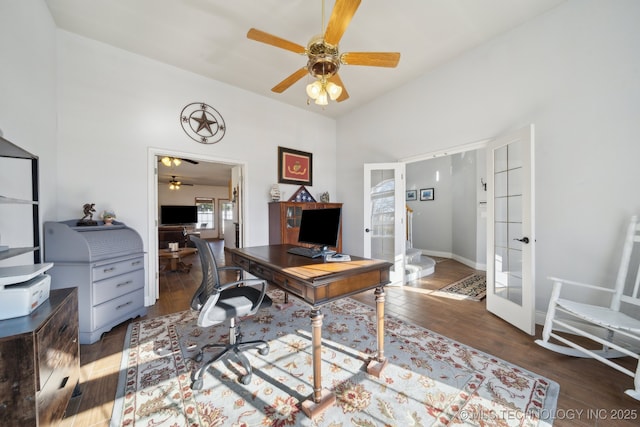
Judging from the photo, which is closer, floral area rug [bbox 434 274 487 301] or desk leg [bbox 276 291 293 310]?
desk leg [bbox 276 291 293 310]

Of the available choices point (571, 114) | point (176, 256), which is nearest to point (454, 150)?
point (571, 114)

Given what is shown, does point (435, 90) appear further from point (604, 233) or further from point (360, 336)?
point (360, 336)

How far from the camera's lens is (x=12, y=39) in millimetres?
1750

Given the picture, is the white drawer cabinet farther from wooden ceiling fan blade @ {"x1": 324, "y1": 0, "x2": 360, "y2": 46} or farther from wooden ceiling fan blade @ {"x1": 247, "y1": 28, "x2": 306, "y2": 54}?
wooden ceiling fan blade @ {"x1": 324, "y1": 0, "x2": 360, "y2": 46}

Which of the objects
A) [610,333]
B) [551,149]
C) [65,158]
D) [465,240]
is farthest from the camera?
[465,240]

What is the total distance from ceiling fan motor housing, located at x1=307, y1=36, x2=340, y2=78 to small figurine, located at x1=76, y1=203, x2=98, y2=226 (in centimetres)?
280

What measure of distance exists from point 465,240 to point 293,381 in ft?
17.1

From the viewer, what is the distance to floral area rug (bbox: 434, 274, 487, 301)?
3309mm

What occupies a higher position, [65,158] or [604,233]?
[65,158]

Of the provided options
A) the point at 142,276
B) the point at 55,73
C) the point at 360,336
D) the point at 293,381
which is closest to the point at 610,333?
the point at 360,336

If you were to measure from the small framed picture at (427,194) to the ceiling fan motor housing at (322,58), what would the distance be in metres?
5.22

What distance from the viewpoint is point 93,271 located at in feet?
7.09

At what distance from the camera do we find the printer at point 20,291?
40.8 inches

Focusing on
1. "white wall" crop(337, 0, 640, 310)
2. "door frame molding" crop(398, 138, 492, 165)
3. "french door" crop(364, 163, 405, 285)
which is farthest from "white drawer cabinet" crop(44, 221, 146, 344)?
"white wall" crop(337, 0, 640, 310)
